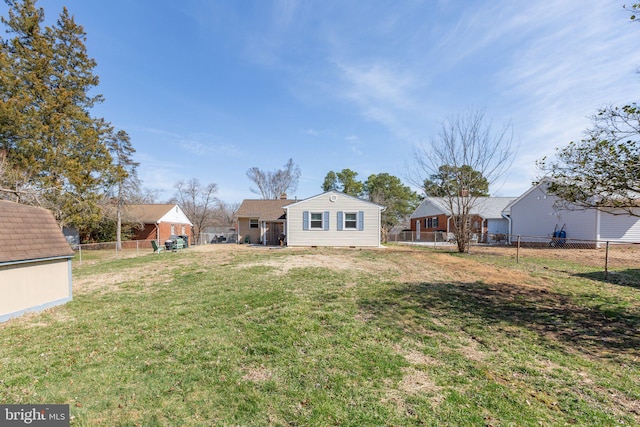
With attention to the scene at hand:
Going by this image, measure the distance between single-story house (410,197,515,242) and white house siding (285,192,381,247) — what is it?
9010 millimetres

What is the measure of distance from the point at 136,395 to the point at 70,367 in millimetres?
1507

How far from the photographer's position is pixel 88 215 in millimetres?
18094

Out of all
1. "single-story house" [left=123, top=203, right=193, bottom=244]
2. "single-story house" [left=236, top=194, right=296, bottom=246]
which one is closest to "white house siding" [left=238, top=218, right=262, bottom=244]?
"single-story house" [left=236, top=194, right=296, bottom=246]

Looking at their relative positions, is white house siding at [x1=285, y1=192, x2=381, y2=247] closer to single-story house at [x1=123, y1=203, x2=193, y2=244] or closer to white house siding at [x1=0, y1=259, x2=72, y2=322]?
white house siding at [x1=0, y1=259, x2=72, y2=322]

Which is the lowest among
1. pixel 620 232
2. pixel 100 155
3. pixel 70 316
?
pixel 70 316

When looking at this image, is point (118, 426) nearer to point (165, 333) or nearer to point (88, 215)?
point (165, 333)

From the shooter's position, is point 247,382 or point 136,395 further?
point 247,382

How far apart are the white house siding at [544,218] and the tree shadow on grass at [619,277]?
28.8 ft

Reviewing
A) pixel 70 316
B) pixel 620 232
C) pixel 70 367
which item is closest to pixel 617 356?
pixel 70 367

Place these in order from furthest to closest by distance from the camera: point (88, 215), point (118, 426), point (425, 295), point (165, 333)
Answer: point (88, 215), point (425, 295), point (165, 333), point (118, 426)

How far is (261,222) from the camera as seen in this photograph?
23781 millimetres

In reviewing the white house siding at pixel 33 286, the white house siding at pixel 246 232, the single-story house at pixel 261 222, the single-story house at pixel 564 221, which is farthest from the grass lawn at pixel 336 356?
the white house siding at pixel 246 232

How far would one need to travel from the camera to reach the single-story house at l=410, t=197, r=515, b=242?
2638 centimetres

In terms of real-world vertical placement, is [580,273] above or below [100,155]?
below
